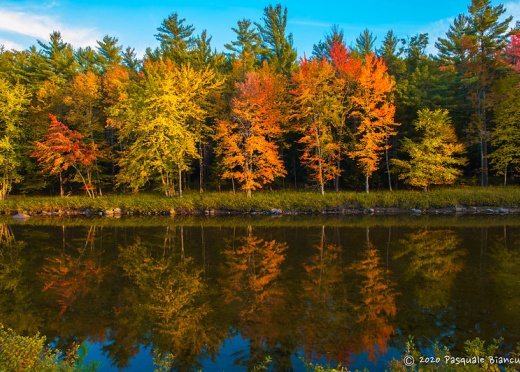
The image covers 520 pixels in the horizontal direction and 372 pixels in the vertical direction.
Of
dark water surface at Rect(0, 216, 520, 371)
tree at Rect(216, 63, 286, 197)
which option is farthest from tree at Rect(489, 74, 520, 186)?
tree at Rect(216, 63, 286, 197)

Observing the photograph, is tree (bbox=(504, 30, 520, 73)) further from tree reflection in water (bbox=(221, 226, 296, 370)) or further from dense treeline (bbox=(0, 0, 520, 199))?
tree reflection in water (bbox=(221, 226, 296, 370))

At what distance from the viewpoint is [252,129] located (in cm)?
3080

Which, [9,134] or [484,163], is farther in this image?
[9,134]

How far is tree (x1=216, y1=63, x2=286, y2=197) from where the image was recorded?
3053 centimetres

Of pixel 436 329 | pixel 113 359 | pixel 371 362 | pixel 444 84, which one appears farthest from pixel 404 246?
pixel 444 84

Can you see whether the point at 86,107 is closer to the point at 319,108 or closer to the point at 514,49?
the point at 319,108

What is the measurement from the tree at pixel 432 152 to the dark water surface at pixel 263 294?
10.8m

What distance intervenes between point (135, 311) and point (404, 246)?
12.2m

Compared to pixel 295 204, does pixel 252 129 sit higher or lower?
higher

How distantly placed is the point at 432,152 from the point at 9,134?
38110 mm

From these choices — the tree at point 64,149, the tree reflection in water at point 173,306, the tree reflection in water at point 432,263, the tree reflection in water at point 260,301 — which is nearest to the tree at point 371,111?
the tree reflection in water at point 432,263

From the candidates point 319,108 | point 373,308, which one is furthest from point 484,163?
point 373,308

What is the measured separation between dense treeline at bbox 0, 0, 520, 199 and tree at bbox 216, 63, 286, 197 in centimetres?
12

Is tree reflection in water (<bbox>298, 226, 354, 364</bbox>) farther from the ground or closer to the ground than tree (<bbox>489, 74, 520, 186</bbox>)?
closer to the ground
